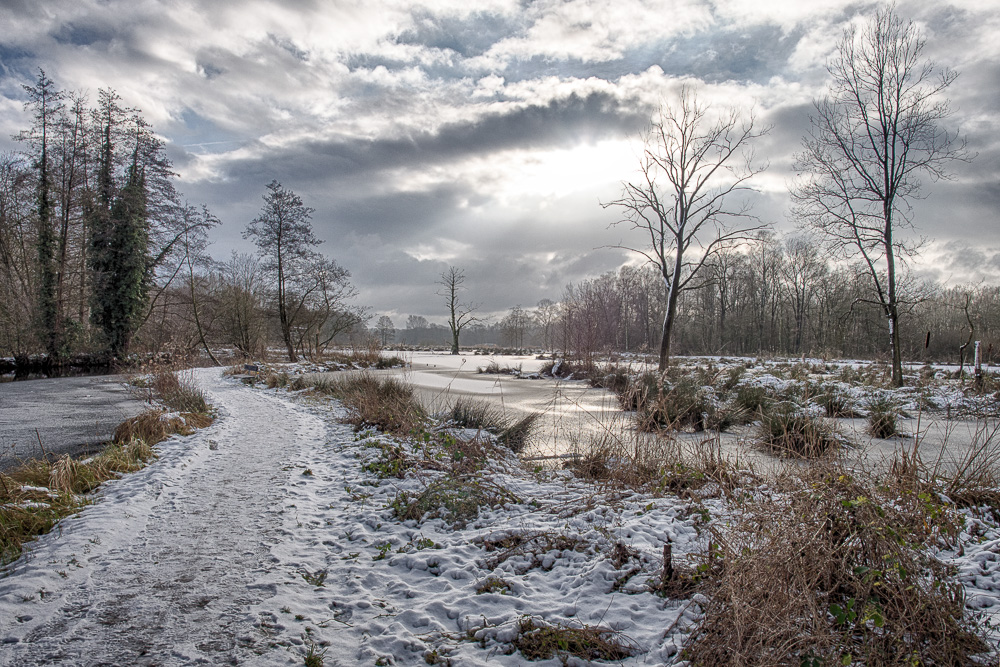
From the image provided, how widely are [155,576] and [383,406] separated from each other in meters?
5.53

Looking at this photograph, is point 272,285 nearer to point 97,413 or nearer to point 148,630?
point 97,413

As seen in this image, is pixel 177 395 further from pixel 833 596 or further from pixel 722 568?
pixel 833 596

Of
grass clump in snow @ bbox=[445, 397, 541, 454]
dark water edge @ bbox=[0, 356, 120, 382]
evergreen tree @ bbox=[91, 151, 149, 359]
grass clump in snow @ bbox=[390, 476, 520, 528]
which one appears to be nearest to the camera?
grass clump in snow @ bbox=[390, 476, 520, 528]

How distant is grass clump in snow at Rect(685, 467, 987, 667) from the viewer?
6.85 feet

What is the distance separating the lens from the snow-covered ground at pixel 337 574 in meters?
2.43

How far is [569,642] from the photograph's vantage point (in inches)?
98.0

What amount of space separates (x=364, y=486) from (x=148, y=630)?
2.79 metres

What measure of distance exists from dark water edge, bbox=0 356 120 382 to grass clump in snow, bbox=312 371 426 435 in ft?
45.0

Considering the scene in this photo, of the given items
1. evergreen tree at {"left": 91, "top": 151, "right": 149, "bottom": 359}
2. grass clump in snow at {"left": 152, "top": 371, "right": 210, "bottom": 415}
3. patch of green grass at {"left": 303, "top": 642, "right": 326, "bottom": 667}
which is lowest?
patch of green grass at {"left": 303, "top": 642, "right": 326, "bottom": 667}

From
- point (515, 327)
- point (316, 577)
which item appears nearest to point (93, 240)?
point (316, 577)

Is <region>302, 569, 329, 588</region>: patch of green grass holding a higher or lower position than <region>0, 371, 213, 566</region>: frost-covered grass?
lower

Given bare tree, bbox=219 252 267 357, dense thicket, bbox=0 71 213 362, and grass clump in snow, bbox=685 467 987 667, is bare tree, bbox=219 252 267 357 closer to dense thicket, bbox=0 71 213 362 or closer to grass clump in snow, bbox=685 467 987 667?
dense thicket, bbox=0 71 213 362

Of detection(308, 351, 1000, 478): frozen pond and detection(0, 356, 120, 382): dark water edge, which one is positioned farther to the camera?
detection(0, 356, 120, 382): dark water edge

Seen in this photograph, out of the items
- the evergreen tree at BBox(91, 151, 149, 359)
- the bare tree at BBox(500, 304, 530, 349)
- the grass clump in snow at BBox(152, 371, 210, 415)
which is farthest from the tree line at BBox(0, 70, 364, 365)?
the bare tree at BBox(500, 304, 530, 349)
